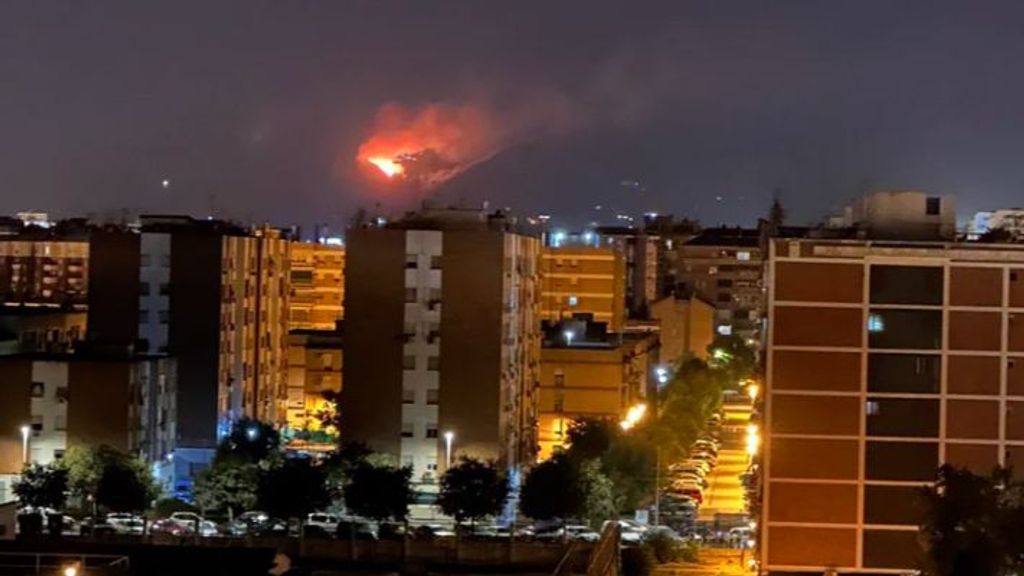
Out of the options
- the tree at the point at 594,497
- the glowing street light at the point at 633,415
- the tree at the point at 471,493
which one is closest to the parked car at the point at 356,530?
the tree at the point at 471,493

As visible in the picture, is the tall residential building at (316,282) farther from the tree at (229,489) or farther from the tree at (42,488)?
the tree at (42,488)

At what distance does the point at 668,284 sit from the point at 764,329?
2829 cm

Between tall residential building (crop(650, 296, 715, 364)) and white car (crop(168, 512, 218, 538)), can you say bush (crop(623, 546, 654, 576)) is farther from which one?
tall residential building (crop(650, 296, 715, 364))

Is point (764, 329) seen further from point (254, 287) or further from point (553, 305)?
point (553, 305)

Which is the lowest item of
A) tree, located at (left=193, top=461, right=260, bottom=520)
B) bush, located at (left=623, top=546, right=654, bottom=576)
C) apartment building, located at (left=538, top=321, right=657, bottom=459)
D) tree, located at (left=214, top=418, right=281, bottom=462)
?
bush, located at (left=623, top=546, right=654, bottom=576)

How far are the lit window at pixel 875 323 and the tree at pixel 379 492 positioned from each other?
4570 mm

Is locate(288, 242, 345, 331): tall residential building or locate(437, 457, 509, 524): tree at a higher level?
locate(288, 242, 345, 331): tall residential building

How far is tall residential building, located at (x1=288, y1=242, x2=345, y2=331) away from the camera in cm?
2873

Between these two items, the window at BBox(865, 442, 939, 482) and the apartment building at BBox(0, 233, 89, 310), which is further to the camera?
the apartment building at BBox(0, 233, 89, 310)

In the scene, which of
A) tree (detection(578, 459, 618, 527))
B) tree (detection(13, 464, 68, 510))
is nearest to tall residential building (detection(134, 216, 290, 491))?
tree (detection(13, 464, 68, 510))

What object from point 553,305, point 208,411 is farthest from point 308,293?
point 208,411

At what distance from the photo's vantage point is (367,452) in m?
15.8

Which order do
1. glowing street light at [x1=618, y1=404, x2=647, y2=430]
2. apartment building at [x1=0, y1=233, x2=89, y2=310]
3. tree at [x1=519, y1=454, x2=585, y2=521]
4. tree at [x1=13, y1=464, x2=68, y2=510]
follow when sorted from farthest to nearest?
apartment building at [x1=0, y1=233, x2=89, y2=310]
glowing street light at [x1=618, y1=404, x2=647, y2=430]
tree at [x1=519, y1=454, x2=585, y2=521]
tree at [x1=13, y1=464, x2=68, y2=510]

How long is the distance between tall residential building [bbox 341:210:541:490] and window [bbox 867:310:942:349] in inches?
199
